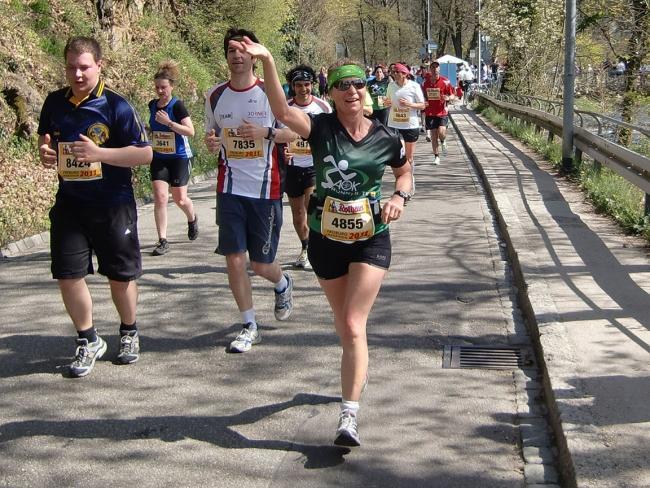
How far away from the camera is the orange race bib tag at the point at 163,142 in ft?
30.7

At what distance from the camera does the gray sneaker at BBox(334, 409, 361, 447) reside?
14.7 feet

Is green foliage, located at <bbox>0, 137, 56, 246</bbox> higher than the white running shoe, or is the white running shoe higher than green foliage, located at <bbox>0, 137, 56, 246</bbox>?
green foliage, located at <bbox>0, 137, 56, 246</bbox>

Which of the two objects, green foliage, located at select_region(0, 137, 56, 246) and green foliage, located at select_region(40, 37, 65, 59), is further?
green foliage, located at select_region(40, 37, 65, 59)

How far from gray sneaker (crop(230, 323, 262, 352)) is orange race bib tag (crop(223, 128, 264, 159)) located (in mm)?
1196

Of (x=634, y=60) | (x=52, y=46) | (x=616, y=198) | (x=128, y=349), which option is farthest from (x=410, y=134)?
(x=128, y=349)

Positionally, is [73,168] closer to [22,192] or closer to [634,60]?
[22,192]

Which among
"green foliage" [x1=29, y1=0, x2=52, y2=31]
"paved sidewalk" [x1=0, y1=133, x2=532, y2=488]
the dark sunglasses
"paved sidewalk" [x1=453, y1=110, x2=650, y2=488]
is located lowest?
"paved sidewalk" [x1=0, y1=133, x2=532, y2=488]

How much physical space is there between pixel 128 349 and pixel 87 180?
117 cm

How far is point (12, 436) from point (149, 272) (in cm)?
405

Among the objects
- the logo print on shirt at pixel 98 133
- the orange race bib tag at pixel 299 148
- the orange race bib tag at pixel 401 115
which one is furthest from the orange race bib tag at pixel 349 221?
the orange race bib tag at pixel 401 115

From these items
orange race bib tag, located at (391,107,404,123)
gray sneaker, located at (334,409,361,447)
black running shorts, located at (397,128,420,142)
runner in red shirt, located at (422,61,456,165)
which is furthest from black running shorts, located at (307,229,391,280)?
runner in red shirt, located at (422,61,456,165)

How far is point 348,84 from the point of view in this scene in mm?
4691

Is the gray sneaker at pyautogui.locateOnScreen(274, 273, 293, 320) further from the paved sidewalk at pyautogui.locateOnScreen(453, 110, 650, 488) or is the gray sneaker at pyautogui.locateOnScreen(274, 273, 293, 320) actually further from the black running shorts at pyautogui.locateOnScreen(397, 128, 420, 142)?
the black running shorts at pyautogui.locateOnScreen(397, 128, 420, 142)

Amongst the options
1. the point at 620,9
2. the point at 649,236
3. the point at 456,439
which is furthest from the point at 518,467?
the point at 620,9
